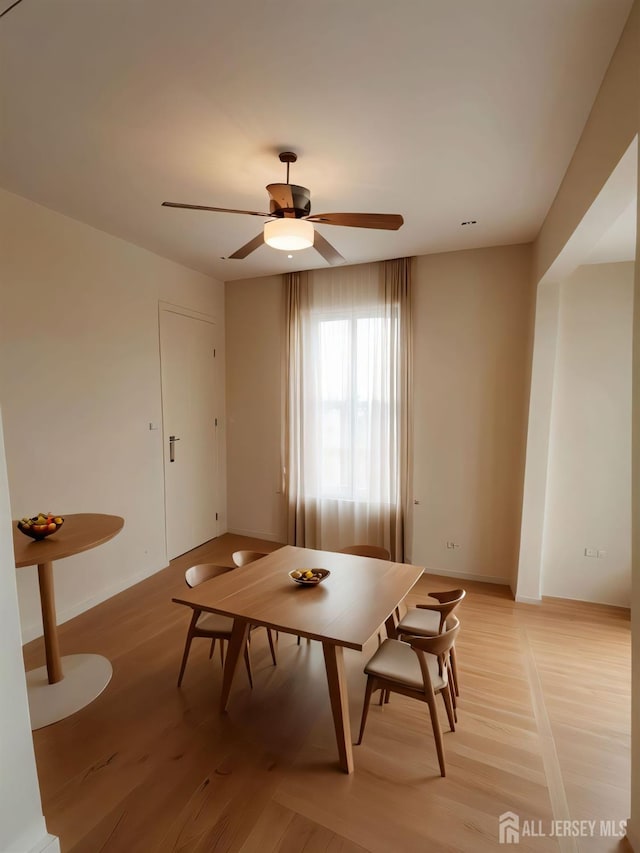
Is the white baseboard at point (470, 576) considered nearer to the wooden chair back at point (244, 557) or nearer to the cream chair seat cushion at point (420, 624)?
the cream chair seat cushion at point (420, 624)

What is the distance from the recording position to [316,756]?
2.03 metres

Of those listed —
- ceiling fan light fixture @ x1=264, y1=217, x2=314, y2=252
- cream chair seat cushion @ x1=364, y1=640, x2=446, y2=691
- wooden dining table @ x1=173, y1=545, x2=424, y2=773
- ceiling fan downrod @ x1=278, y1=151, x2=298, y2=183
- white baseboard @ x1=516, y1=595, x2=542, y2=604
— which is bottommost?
white baseboard @ x1=516, y1=595, x2=542, y2=604

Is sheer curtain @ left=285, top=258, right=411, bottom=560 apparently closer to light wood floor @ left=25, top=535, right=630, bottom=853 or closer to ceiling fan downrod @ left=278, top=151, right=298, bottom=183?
light wood floor @ left=25, top=535, right=630, bottom=853

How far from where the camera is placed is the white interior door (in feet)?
14.4

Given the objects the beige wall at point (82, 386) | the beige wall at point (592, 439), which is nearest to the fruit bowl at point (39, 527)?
the beige wall at point (82, 386)

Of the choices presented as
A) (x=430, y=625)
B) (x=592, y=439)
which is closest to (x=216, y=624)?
(x=430, y=625)

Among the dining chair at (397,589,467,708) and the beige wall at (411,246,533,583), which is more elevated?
the beige wall at (411,246,533,583)

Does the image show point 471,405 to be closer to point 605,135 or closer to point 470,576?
point 470,576

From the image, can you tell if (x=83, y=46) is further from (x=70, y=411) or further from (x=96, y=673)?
(x=96, y=673)

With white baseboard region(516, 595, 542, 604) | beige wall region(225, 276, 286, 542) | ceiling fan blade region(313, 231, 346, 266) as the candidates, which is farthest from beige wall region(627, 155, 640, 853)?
beige wall region(225, 276, 286, 542)

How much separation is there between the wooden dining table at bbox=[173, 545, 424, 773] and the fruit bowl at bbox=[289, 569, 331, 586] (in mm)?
42
